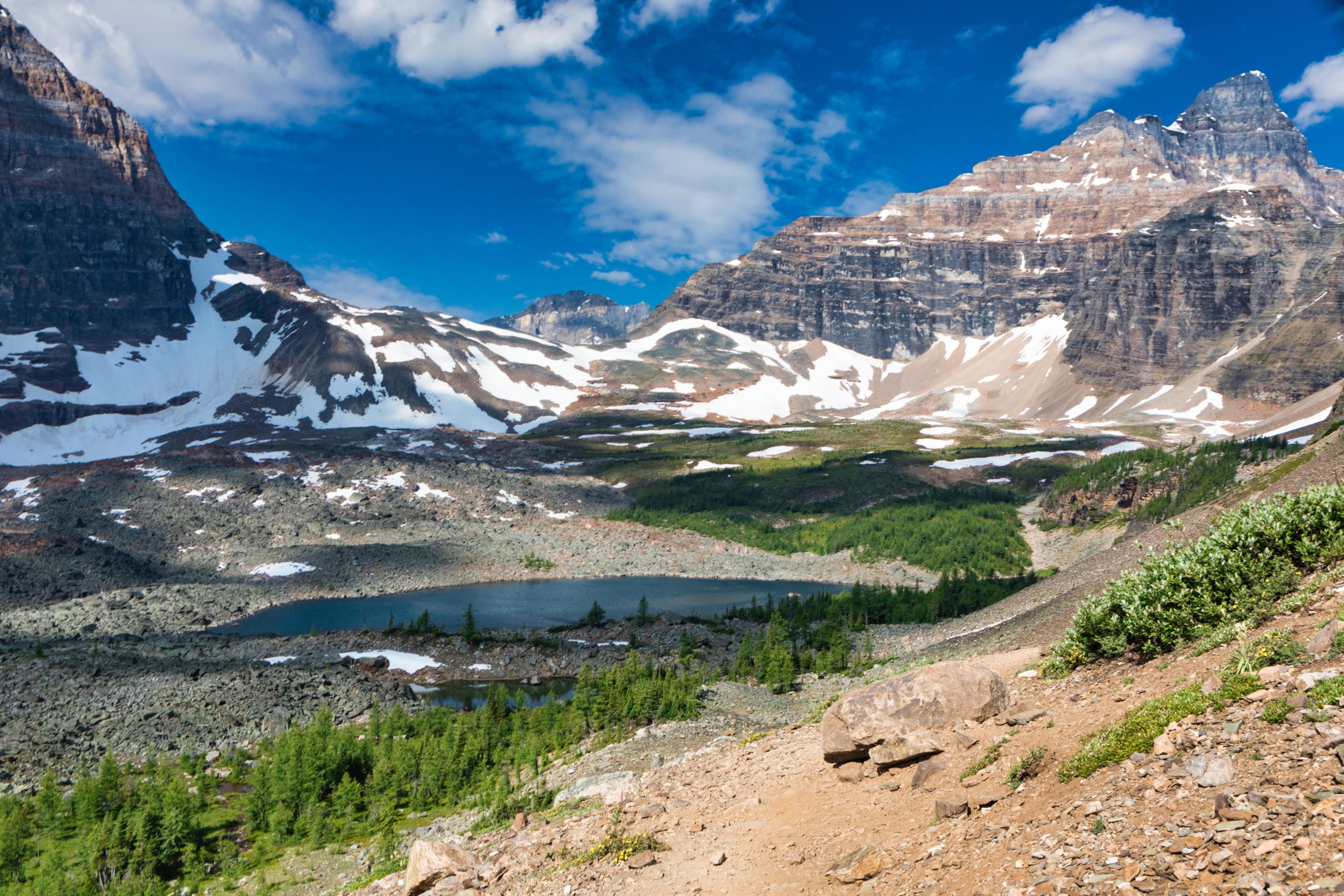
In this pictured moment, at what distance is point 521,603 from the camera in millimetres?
58656

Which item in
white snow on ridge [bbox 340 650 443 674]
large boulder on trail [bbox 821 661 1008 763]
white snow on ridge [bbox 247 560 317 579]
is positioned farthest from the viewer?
white snow on ridge [bbox 247 560 317 579]

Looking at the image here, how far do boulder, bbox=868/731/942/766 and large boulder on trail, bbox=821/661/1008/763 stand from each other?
5.2 inches

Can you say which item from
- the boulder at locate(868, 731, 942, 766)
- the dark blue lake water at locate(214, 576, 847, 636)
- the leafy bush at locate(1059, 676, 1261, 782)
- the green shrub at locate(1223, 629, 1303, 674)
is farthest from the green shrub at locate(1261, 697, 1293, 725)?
the dark blue lake water at locate(214, 576, 847, 636)

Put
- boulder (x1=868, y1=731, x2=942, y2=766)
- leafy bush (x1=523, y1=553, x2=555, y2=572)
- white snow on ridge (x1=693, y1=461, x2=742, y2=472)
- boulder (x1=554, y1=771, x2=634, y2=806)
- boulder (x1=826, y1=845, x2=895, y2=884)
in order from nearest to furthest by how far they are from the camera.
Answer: boulder (x1=826, y1=845, x2=895, y2=884), boulder (x1=868, y1=731, x2=942, y2=766), boulder (x1=554, y1=771, x2=634, y2=806), leafy bush (x1=523, y1=553, x2=555, y2=572), white snow on ridge (x1=693, y1=461, x2=742, y2=472)

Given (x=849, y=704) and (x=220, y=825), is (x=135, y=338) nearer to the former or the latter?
(x=220, y=825)

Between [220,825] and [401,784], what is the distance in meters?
5.09

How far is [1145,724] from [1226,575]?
3507 millimetres

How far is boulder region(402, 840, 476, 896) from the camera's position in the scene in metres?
12.6

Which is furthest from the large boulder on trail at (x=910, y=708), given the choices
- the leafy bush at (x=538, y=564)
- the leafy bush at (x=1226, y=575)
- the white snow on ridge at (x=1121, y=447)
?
the white snow on ridge at (x=1121, y=447)

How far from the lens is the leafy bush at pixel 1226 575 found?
9.73 m

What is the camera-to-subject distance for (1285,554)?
1004cm

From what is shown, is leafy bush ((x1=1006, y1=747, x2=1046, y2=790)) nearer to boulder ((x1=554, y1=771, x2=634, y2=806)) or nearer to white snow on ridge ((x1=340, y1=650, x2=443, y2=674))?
boulder ((x1=554, y1=771, x2=634, y2=806))

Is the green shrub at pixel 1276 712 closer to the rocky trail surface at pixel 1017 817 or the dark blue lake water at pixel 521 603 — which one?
the rocky trail surface at pixel 1017 817

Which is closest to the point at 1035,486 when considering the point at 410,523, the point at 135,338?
the point at 410,523
